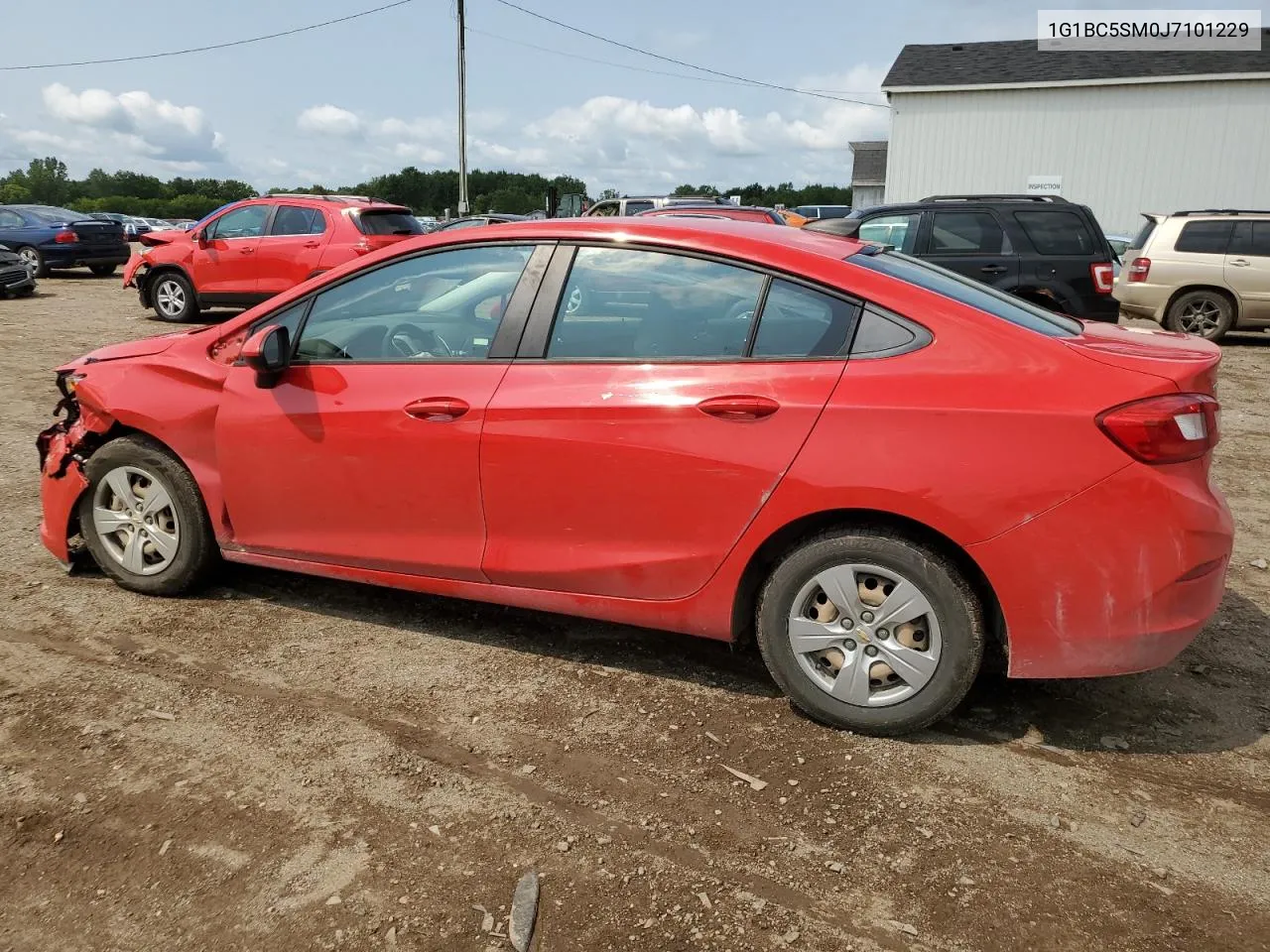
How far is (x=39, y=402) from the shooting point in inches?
330

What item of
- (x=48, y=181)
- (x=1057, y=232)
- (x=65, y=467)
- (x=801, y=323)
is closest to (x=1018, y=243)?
(x=1057, y=232)

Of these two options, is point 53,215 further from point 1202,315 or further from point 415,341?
point 1202,315

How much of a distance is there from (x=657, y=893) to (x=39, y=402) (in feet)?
25.9

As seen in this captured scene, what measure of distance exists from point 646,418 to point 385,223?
11.3 m

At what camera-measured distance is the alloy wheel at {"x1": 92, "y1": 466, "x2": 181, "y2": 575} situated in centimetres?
421

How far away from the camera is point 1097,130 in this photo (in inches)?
1042

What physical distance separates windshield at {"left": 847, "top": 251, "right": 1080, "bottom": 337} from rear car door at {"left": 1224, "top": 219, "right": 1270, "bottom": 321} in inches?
436

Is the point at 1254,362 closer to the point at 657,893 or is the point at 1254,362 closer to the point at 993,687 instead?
the point at 993,687

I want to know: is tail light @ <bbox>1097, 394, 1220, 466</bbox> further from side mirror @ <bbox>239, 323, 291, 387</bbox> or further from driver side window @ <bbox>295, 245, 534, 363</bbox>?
side mirror @ <bbox>239, 323, 291, 387</bbox>

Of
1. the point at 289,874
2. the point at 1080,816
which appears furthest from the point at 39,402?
the point at 1080,816

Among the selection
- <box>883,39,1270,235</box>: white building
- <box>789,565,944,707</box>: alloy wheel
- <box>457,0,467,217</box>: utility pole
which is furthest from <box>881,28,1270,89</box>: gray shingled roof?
<box>789,565,944,707</box>: alloy wheel

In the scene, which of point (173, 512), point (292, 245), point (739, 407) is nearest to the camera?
point (739, 407)

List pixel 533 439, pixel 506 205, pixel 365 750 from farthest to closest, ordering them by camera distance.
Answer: pixel 506 205 → pixel 533 439 → pixel 365 750

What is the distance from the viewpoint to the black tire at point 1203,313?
13.0 metres
